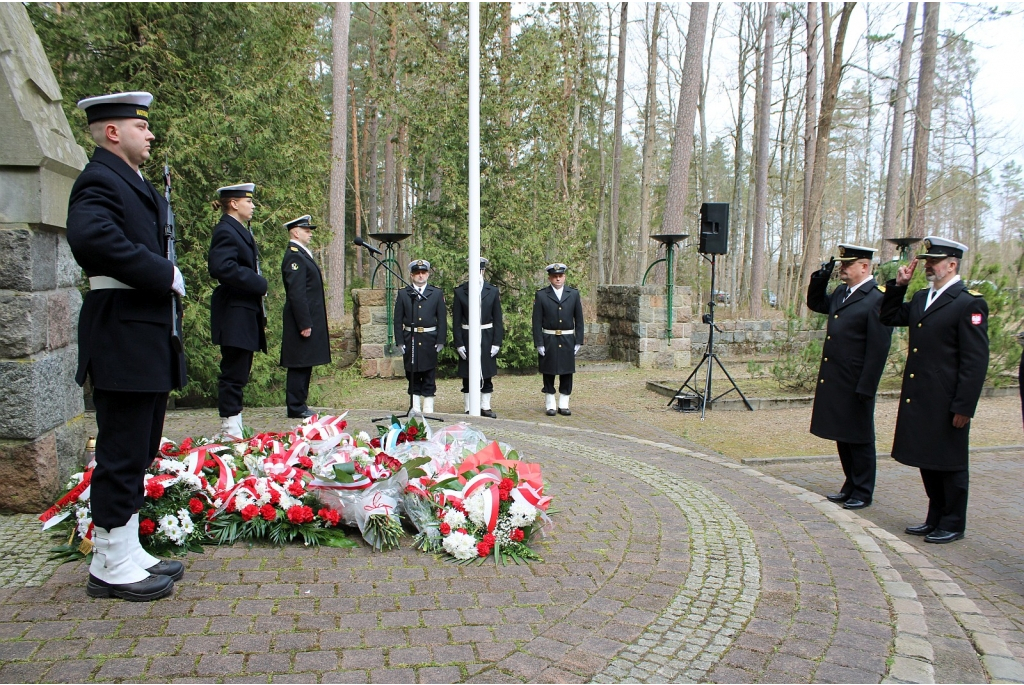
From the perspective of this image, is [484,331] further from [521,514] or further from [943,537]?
[943,537]

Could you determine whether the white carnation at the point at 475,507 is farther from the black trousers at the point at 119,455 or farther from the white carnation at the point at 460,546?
the black trousers at the point at 119,455

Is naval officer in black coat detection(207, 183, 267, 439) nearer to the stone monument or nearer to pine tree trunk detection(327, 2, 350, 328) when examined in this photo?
the stone monument

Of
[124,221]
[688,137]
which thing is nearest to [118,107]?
[124,221]

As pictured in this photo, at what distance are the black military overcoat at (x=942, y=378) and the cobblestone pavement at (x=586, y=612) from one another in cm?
59

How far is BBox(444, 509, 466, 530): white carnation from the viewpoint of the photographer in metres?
3.84

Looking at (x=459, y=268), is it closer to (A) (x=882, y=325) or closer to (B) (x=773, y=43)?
(A) (x=882, y=325)

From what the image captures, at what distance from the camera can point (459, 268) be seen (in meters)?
12.7

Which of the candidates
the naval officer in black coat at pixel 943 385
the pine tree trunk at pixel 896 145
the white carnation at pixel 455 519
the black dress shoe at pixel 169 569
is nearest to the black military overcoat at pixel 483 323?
the naval officer in black coat at pixel 943 385

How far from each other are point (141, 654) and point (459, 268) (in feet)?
34.1

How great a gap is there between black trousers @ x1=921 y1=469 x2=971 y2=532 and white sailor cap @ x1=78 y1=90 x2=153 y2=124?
16.2 ft

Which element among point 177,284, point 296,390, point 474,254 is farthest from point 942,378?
point 296,390

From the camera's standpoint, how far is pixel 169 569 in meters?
3.27

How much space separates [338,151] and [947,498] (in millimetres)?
17128

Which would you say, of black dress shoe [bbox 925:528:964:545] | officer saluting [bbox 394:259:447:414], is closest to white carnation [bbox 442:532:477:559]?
black dress shoe [bbox 925:528:964:545]
